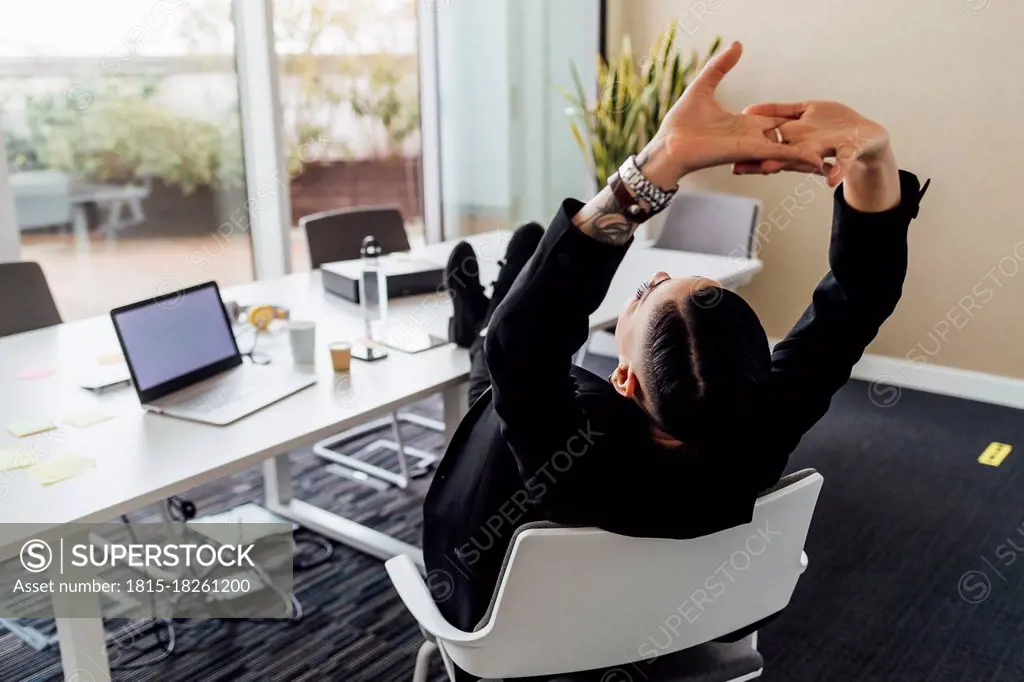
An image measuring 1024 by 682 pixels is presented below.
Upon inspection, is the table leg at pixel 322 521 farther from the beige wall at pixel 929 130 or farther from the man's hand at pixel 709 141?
the beige wall at pixel 929 130

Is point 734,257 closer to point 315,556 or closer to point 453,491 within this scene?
point 315,556

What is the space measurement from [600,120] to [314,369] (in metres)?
2.91

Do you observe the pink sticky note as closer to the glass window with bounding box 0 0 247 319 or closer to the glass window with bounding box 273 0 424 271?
the glass window with bounding box 0 0 247 319

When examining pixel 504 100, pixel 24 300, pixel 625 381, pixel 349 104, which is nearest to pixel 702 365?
pixel 625 381

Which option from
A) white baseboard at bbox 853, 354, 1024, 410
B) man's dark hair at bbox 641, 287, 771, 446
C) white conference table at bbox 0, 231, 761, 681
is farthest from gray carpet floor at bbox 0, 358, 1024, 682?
man's dark hair at bbox 641, 287, 771, 446

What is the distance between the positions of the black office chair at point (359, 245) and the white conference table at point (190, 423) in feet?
1.04

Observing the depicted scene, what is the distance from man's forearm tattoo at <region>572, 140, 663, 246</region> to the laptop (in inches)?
43.8

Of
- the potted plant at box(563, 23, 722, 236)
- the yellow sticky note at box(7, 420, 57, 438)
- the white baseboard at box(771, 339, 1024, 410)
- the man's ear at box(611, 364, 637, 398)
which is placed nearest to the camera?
the man's ear at box(611, 364, 637, 398)

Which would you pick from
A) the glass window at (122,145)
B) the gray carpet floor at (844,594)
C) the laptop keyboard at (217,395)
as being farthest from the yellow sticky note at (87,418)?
the glass window at (122,145)

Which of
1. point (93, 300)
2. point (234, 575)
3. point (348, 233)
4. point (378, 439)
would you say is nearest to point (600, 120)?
point (348, 233)

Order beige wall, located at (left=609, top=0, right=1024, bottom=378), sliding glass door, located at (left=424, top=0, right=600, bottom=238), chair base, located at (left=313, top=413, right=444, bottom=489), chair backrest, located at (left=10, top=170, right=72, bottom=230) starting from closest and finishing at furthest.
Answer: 1. chair base, located at (left=313, top=413, right=444, bottom=489)
2. chair backrest, located at (left=10, top=170, right=72, bottom=230)
3. beige wall, located at (left=609, top=0, right=1024, bottom=378)
4. sliding glass door, located at (left=424, top=0, right=600, bottom=238)

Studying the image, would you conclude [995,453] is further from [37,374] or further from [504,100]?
[37,374]

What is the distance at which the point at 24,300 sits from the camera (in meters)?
2.78

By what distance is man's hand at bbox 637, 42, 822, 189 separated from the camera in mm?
1160
